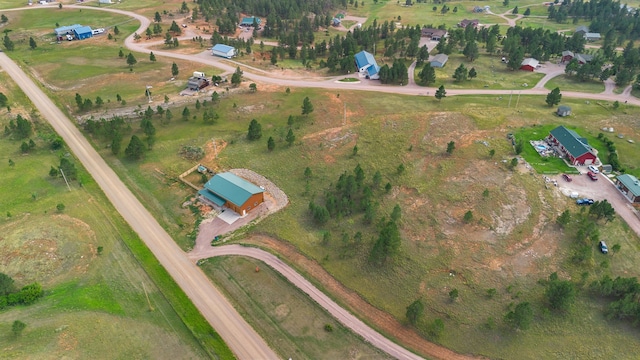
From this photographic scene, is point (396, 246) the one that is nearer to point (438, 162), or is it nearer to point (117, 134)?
point (438, 162)

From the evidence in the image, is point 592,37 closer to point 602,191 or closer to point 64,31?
point 602,191

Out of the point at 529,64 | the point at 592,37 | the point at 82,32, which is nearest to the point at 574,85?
the point at 529,64

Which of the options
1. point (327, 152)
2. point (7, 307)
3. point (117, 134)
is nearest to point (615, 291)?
point (327, 152)

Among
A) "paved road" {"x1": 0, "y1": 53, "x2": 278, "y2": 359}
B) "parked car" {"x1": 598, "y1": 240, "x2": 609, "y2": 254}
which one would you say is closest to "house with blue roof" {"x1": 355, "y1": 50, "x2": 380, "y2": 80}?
"parked car" {"x1": 598, "y1": 240, "x2": 609, "y2": 254}

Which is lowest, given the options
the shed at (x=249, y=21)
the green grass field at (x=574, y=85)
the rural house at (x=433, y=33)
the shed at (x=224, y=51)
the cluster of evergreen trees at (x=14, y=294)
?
the cluster of evergreen trees at (x=14, y=294)

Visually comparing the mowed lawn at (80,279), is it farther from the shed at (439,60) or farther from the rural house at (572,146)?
the shed at (439,60)

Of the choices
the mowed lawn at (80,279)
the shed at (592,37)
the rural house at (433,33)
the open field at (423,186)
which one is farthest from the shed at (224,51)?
the shed at (592,37)

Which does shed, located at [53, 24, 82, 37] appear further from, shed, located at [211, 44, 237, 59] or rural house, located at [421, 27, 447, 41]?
rural house, located at [421, 27, 447, 41]
